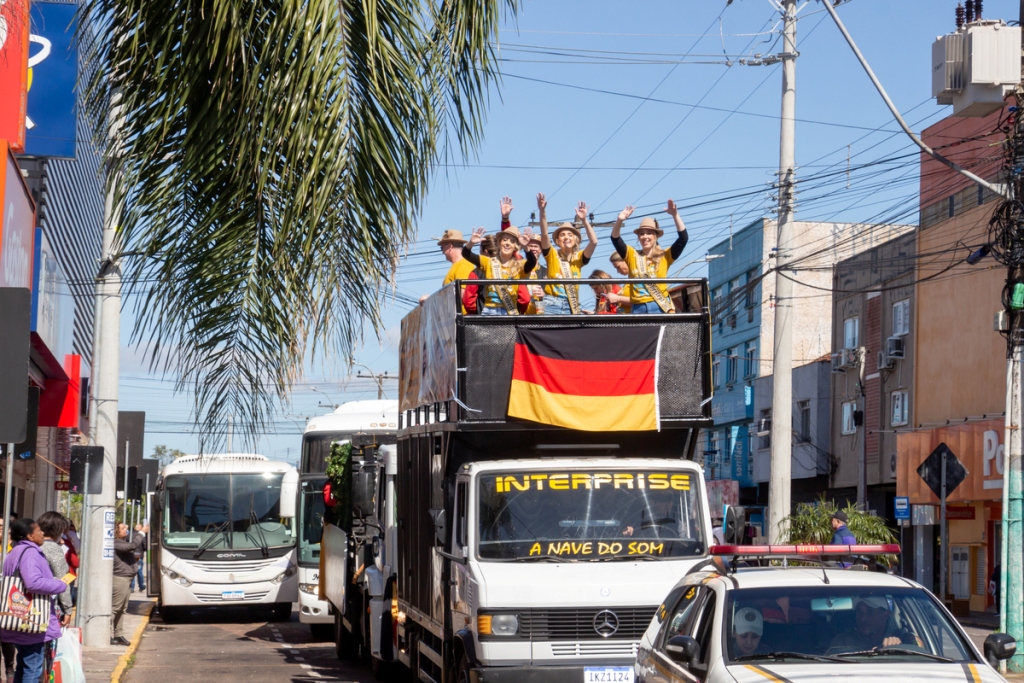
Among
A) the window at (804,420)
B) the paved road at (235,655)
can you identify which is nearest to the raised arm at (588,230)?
the paved road at (235,655)

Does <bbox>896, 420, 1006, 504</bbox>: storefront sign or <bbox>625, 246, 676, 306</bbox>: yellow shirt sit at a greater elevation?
<bbox>625, 246, 676, 306</bbox>: yellow shirt

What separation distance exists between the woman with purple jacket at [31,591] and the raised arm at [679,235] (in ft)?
19.9

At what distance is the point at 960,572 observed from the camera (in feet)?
119

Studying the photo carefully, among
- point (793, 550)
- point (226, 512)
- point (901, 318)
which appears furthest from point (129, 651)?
point (901, 318)

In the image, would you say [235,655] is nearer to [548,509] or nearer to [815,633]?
[548,509]

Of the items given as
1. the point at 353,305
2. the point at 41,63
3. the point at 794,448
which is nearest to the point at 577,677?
the point at 353,305

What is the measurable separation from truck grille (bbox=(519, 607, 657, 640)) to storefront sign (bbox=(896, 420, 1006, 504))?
66.6 ft

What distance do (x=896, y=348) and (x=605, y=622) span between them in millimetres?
31379

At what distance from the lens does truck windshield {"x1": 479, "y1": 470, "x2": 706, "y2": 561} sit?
37.4ft

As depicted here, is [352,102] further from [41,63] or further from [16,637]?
[41,63]

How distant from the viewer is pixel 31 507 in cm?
3341

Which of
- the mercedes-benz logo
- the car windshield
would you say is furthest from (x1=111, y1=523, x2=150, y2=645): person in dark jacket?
the car windshield

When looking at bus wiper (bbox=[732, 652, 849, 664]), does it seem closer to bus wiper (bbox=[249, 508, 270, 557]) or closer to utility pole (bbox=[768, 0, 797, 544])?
utility pole (bbox=[768, 0, 797, 544])

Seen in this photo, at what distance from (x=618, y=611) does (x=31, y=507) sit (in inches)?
1012
